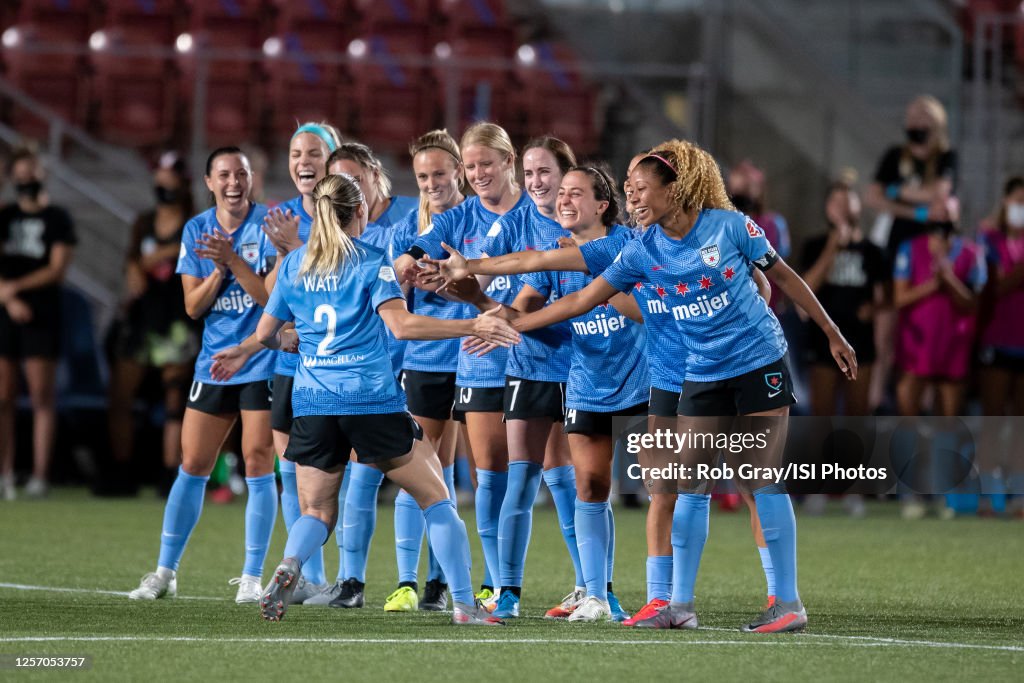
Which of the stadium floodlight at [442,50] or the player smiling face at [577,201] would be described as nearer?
the player smiling face at [577,201]

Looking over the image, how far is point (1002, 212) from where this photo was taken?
1241 cm

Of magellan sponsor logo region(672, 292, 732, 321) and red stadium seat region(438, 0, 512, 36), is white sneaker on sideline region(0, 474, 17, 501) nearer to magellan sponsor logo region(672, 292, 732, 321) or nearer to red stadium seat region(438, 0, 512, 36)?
A: red stadium seat region(438, 0, 512, 36)

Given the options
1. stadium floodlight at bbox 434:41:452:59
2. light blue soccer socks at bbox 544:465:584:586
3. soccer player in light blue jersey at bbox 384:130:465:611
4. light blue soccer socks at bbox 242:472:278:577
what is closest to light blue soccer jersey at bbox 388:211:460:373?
soccer player in light blue jersey at bbox 384:130:465:611

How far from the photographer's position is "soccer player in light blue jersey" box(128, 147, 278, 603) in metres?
7.23

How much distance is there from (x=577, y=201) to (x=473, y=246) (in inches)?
24.5

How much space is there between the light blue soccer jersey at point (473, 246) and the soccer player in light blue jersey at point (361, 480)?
0.28m

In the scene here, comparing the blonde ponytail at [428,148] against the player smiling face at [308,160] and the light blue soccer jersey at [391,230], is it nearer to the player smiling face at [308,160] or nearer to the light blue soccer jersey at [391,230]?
the light blue soccer jersey at [391,230]

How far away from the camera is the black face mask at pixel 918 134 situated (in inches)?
490

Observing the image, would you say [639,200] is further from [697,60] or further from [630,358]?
[697,60]

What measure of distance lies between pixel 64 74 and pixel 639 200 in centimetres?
951

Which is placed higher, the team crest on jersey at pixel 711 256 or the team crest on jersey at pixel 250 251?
the team crest on jersey at pixel 250 251

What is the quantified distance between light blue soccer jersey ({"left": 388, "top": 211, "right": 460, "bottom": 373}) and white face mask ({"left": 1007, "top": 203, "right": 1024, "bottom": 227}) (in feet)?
21.1

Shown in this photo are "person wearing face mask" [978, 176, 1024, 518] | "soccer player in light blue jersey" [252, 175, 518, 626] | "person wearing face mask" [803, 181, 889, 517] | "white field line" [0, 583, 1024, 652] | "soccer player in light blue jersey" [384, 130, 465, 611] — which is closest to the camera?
"white field line" [0, 583, 1024, 652]

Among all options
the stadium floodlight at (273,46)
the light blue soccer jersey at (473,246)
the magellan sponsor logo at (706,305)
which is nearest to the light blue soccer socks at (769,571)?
the magellan sponsor logo at (706,305)
